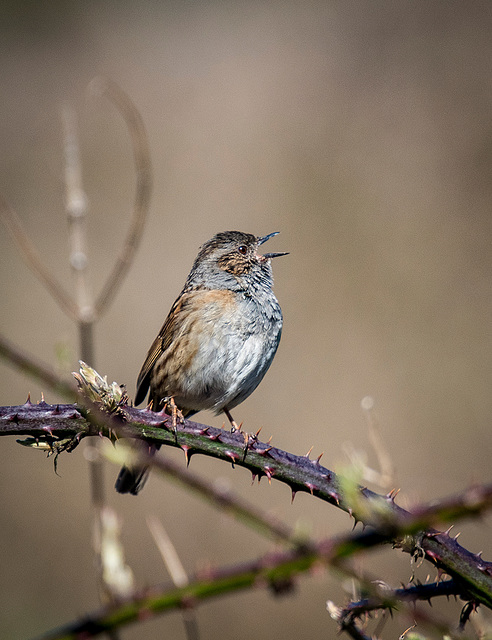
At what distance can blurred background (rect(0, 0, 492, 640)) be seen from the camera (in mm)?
7031

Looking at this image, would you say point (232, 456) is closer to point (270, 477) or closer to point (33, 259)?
point (270, 477)

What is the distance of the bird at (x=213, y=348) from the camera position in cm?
404

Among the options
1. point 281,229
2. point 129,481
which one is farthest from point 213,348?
point 281,229

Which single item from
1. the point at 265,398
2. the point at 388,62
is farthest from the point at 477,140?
the point at 265,398

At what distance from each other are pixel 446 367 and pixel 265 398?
87.9 inches

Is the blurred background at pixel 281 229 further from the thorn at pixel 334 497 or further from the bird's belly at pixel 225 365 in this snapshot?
the thorn at pixel 334 497

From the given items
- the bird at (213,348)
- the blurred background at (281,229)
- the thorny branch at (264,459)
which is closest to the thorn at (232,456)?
the thorny branch at (264,459)

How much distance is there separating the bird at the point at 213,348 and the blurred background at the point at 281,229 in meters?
2.42

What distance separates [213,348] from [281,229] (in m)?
5.28

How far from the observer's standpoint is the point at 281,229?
9.10 metres

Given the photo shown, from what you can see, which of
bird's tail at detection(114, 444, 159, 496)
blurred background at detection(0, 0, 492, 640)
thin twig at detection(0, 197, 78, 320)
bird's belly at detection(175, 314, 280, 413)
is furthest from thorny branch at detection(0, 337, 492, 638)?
blurred background at detection(0, 0, 492, 640)

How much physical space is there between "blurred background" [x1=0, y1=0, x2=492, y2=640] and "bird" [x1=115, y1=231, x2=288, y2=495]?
2.42 m

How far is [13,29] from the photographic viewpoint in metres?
10.3

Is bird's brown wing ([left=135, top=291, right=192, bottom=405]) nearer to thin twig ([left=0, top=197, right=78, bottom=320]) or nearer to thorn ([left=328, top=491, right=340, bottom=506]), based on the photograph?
thin twig ([left=0, top=197, right=78, bottom=320])
